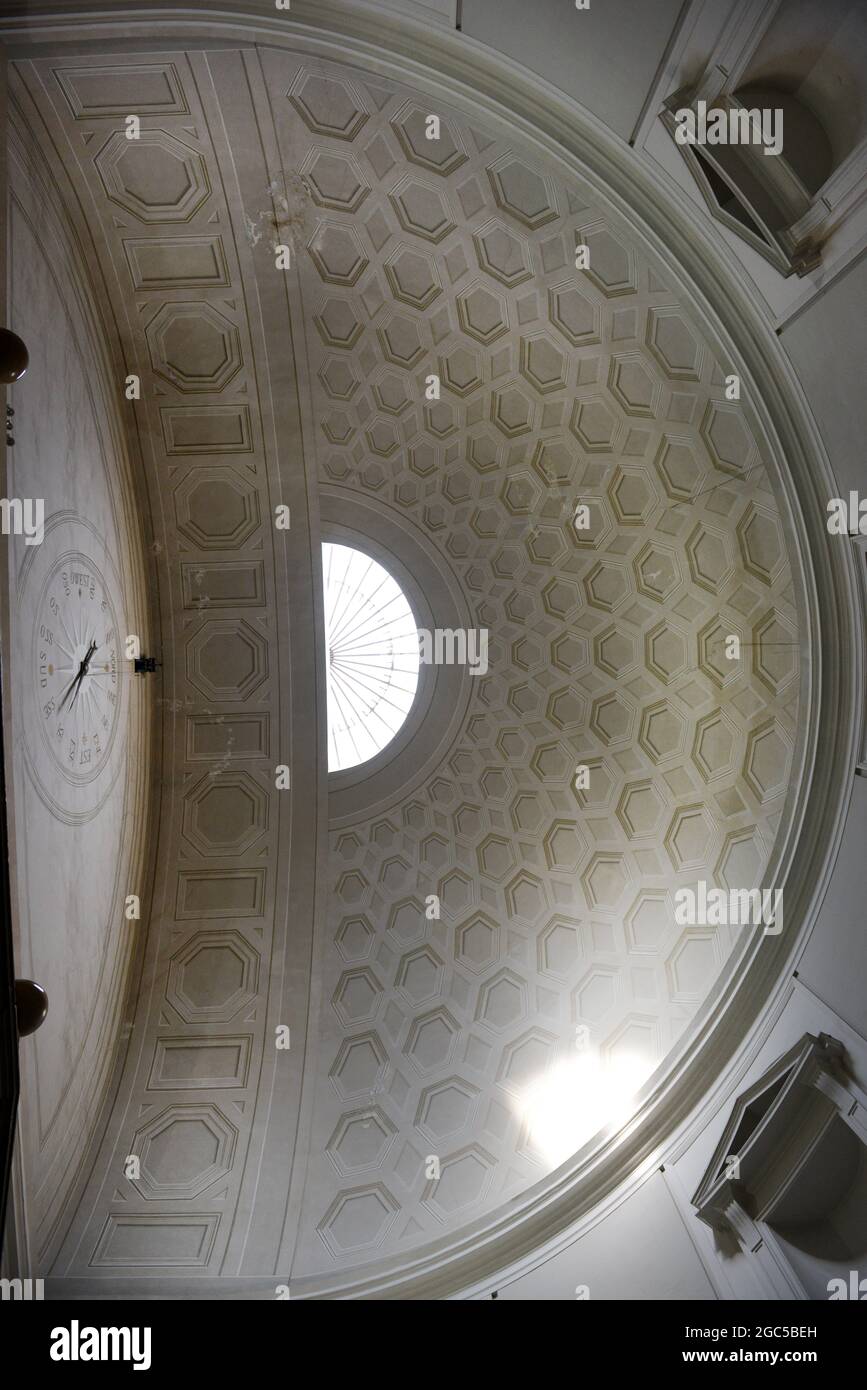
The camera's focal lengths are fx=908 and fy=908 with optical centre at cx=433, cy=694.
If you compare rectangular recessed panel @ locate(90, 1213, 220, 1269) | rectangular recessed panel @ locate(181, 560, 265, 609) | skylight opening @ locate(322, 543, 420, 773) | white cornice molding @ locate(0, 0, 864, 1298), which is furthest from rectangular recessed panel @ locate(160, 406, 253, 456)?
rectangular recessed panel @ locate(90, 1213, 220, 1269)

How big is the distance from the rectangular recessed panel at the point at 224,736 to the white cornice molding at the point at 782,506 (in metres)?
5.80

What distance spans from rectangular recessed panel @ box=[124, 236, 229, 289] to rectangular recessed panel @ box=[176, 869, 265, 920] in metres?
6.71

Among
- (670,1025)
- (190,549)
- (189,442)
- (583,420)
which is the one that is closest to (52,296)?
(189,442)

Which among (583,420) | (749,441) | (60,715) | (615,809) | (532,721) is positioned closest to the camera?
(749,441)

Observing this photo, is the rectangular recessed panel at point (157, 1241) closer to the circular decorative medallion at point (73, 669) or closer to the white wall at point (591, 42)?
the circular decorative medallion at point (73, 669)

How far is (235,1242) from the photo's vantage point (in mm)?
9688

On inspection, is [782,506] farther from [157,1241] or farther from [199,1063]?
[157,1241]

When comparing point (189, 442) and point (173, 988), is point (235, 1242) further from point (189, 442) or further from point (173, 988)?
point (189, 442)

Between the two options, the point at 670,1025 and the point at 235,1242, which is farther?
the point at 235,1242

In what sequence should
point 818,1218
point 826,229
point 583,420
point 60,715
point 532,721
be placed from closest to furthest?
point 826,229, point 818,1218, point 60,715, point 583,420, point 532,721

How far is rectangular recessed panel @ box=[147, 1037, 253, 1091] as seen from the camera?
422 inches

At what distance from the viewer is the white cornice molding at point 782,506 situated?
19.6ft

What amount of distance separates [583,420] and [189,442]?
4453 mm

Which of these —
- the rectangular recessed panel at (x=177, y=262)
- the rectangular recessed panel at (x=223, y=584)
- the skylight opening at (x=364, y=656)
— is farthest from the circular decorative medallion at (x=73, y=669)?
the skylight opening at (x=364, y=656)
